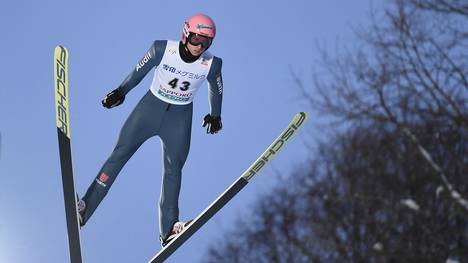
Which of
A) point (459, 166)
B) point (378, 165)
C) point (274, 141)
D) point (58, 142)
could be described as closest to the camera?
point (58, 142)

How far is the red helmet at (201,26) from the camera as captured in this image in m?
7.11

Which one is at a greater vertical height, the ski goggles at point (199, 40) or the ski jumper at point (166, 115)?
the ski goggles at point (199, 40)

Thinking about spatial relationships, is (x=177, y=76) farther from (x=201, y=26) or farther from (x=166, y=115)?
(x=201, y=26)

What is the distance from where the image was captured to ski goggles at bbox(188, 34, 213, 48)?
23.5 feet

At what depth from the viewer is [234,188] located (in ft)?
26.6

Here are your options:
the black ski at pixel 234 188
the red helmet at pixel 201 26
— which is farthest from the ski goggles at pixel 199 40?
the black ski at pixel 234 188

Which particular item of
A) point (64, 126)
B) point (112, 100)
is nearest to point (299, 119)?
point (112, 100)

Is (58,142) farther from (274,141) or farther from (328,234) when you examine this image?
(328,234)

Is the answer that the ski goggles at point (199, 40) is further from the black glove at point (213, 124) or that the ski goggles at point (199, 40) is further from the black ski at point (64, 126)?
the black ski at point (64, 126)

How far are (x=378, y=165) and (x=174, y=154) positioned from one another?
11.1 metres

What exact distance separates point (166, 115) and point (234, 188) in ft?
3.57

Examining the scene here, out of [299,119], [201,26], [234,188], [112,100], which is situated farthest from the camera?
[299,119]

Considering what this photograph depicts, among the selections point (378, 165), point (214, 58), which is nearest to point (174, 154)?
point (214, 58)

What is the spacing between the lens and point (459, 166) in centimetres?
1469
